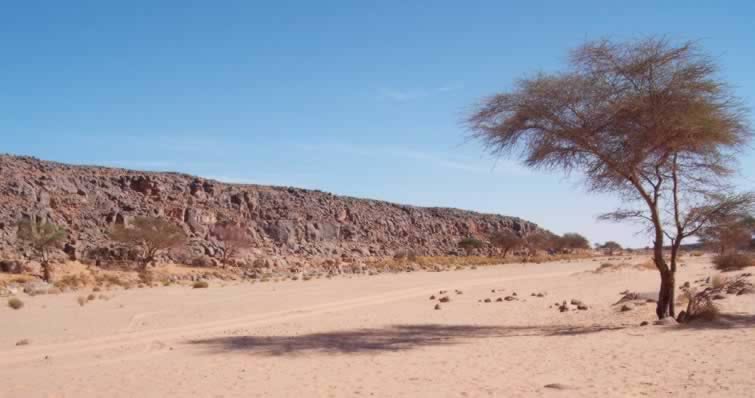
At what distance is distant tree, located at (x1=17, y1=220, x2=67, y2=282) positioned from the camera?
128ft

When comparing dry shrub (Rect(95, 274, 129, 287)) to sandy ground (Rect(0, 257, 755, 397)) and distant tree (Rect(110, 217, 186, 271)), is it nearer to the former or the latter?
distant tree (Rect(110, 217, 186, 271))

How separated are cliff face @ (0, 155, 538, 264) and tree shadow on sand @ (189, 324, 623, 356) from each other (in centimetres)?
3408

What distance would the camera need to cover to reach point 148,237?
4562 cm

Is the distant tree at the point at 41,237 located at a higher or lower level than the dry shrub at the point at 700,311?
higher

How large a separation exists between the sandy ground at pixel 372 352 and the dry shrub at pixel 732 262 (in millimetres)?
19242

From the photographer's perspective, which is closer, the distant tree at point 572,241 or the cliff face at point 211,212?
the cliff face at point 211,212

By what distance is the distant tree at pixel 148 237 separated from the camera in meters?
45.7

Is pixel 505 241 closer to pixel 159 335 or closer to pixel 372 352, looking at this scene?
pixel 159 335

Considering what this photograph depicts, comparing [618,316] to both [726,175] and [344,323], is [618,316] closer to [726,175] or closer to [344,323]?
[726,175]

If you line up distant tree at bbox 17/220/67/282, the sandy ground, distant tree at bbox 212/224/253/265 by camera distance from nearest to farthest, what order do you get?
the sandy ground → distant tree at bbox 17/220/67/282 → distant tree at bbox 212/224/253/265

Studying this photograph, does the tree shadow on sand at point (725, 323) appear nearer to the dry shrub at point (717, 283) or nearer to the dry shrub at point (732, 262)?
the dry shrub at point (717, 283)

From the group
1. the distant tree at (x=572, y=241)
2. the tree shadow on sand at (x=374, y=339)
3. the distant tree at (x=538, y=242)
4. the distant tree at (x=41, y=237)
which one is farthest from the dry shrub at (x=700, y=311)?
the distant tree at (x=572, y=241)

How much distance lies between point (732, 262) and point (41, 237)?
41.6 meters

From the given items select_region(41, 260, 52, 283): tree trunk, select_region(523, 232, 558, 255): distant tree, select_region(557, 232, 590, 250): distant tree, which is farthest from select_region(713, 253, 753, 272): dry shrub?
select_region(557, 232, 590, 250): distant tree
